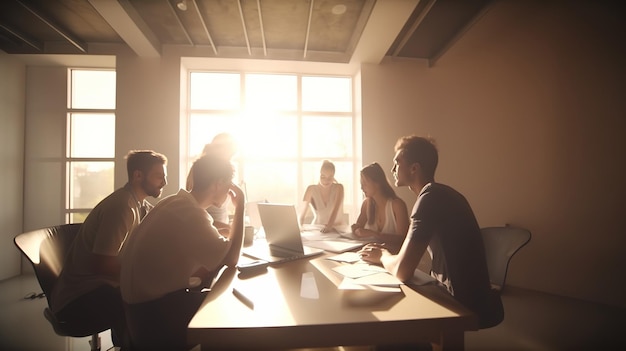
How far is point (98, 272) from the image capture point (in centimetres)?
151

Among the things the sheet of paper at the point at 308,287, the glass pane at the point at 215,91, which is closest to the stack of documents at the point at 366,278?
the sheet of paper at the point at 308,287

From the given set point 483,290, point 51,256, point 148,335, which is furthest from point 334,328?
point 51,256

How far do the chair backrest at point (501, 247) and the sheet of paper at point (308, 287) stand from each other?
1.31 m

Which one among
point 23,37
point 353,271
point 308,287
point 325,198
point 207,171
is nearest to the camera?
point 308,287

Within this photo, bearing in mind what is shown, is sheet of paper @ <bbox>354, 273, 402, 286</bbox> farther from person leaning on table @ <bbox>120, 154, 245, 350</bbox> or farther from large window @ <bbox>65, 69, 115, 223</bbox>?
large window @ <bbox>65, 69, 115, 223</bbox>

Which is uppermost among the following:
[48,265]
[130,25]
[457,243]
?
[130,25]

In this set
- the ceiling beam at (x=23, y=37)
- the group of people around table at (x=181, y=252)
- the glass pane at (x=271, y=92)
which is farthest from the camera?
the glass pane at (x=271, y=92)

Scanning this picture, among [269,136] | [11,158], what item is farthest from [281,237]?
[11,158]

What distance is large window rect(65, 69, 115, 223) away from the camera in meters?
4.36

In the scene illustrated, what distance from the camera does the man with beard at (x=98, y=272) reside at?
147 centimetres

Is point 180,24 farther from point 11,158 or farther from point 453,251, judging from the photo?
point 453,251

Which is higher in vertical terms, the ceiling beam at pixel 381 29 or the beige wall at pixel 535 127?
the ceiling beam at pixel 381 29

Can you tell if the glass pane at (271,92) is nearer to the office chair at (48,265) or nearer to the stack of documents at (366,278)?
the office chair at (48,265)

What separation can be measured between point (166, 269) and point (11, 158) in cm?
493
